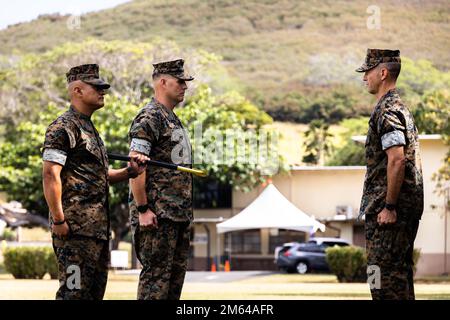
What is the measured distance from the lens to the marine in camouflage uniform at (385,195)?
950 cm

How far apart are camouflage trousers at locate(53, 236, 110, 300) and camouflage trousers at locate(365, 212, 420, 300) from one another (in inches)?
85.3

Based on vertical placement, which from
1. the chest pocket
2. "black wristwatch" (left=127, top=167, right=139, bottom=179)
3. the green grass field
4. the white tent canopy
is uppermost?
the chest pocket

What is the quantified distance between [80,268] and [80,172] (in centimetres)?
77

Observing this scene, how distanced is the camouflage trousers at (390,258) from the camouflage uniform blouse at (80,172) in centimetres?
215

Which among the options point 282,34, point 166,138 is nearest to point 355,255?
point 166,138

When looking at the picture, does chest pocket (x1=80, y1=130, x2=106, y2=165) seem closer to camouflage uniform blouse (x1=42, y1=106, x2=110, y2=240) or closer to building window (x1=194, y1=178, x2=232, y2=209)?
camouflage uniform blouse (x1=42, y1=106, x2=110, y2=240)

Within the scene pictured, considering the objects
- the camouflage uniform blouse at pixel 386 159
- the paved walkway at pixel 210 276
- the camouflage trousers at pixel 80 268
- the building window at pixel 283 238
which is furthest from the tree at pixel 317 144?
the camouflage trousers at pixel 80 268

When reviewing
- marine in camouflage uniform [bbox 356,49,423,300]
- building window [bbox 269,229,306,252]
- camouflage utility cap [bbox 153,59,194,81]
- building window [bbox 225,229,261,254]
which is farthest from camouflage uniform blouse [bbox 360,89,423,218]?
building window [bbox 225,229,261,254]

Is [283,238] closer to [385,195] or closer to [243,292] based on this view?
[243,292]

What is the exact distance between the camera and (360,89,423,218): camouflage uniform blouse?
9562 millimetres

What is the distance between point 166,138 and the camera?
33.7 feet
